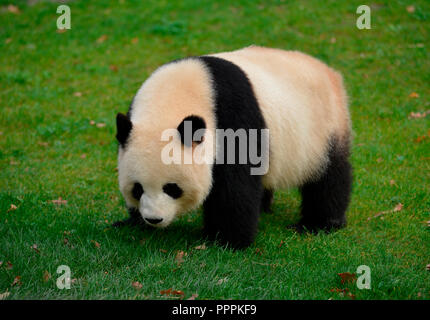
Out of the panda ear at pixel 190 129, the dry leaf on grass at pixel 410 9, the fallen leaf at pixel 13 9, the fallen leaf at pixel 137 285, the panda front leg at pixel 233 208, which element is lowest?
the fallen leaf at pixel 137 285

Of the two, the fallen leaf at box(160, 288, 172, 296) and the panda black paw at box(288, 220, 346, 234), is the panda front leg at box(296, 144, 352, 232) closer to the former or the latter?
the panda black paw at box(288, 220, 346, 234)

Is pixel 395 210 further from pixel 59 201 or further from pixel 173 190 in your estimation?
pixel 59 201

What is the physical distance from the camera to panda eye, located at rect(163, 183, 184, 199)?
420cm

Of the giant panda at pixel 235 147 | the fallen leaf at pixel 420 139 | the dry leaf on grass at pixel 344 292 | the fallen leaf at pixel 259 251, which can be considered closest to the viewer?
the dry leaf on grass at pixel 344 292

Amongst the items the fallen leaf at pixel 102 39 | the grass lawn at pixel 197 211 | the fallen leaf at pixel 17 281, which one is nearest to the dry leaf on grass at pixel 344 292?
the grass lawn at pixel 197 211

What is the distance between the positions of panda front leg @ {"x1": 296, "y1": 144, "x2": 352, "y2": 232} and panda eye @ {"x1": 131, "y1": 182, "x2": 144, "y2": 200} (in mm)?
2062

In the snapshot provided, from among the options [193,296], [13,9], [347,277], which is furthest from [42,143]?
[13,9]

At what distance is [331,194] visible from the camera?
5582 millimetres

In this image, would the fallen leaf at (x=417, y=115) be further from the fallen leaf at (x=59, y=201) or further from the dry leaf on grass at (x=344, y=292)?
the fallen leaf at (x=59, y=201)

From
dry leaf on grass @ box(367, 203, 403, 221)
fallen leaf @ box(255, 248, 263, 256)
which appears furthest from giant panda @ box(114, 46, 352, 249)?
dry leaf on grass @ box(367, 203, 403, 221)

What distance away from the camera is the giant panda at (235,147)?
165 inches

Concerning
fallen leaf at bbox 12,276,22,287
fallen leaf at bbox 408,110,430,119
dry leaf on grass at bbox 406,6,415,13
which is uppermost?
dry leaf on grass at bbox 406,6,415,13

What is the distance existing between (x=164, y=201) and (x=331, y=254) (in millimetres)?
1777

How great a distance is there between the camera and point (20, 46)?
11.5 metres
